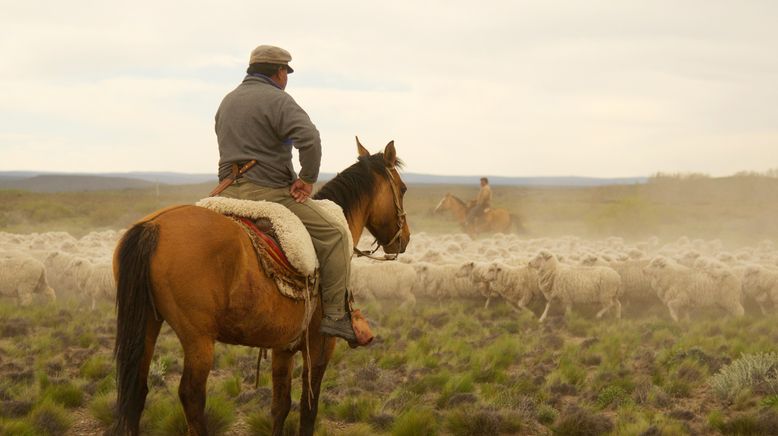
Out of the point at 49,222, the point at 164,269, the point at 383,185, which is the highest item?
the point at 383,185

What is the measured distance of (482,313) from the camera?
14.6m

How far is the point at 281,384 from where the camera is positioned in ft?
18.3

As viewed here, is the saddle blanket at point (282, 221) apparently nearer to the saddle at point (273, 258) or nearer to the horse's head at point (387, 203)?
the saddle at point (273, 258)

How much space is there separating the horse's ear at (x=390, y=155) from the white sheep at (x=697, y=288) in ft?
31.6

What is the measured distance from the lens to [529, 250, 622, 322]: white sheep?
14.4 m

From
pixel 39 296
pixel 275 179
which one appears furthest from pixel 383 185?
pixel 39 296

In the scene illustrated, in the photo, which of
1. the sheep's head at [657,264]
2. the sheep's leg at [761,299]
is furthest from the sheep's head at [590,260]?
the sheep's leg at [761,299]

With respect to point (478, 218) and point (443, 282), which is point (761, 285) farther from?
point (478, 218)

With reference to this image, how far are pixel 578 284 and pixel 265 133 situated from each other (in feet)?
35.4

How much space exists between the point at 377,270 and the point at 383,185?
10.1 metres

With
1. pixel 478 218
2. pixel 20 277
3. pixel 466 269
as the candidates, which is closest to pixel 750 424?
pixel 466 269

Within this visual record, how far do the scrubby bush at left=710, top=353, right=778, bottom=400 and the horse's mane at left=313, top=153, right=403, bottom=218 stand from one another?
4.94m

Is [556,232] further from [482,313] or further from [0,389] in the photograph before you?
[0,389]

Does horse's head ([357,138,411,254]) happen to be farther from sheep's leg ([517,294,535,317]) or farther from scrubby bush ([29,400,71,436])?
sheep's leg ([517,294,535,317])
